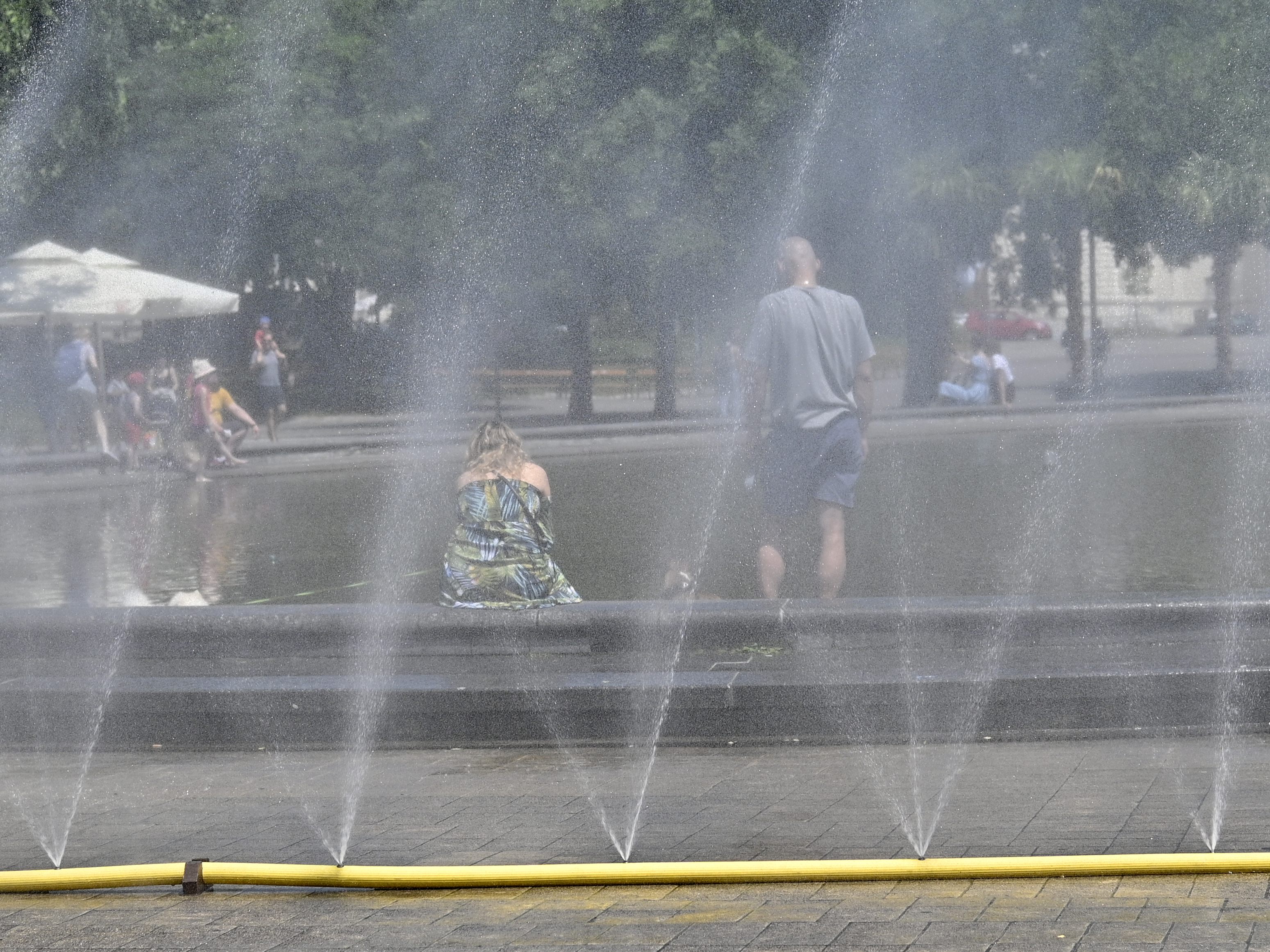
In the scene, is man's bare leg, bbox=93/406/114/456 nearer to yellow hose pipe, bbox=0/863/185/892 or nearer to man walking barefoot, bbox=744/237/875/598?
man walking barefoot, bbox=744/237/875/598

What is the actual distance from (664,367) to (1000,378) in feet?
19.7

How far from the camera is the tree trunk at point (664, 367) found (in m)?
30.2

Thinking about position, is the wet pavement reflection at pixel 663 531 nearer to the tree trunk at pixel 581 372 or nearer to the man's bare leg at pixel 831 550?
the man's bare leg at pixel 831 550

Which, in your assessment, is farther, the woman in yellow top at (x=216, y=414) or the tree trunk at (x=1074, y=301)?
the tree trunk at (x=1074, y=301)

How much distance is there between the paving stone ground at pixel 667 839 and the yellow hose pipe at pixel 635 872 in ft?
0.09

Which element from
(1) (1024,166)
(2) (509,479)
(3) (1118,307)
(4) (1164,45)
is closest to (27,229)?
(1) (1024,166)

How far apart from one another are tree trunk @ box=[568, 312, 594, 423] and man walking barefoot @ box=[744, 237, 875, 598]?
72.9 feet

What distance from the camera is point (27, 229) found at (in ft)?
105

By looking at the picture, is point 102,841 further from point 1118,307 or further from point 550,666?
point 1118,307

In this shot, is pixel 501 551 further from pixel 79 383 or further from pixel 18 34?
pixel 79 383

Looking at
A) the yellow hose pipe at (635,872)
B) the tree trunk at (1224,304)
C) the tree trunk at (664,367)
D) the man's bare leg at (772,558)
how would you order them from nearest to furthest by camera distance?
the yellow hose pipe at (635,872) < the man's bare leg at (772,558) < the tree trunk at (664,367) < the tree trunk at (1224,304)

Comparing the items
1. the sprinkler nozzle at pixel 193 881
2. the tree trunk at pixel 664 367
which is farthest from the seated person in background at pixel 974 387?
the sprinkler nozzle at pixel 193 881

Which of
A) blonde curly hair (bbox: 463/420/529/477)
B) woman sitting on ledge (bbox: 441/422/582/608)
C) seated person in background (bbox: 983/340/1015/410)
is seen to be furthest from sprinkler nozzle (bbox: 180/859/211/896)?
seated person in background (bbox: 983/340/1015/410)

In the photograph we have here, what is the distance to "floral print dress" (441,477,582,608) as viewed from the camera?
7258 millimetres
